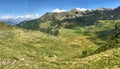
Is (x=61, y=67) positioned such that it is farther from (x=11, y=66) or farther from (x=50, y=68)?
(x=11, y=66)

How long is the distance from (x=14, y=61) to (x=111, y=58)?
15.8m

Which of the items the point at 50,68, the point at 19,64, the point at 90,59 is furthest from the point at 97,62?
the point at 19,64

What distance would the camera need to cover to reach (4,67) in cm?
3747

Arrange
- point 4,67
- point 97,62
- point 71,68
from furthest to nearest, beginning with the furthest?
point 97,62 < point 71,68 < point 4,67

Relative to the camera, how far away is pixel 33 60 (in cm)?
4172

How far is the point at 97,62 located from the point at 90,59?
165 centimetres

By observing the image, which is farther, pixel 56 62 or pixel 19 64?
pixel 56 62

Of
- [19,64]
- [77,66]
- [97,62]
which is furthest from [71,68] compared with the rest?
[19,64]

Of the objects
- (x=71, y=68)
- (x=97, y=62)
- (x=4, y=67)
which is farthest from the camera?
(x=97, y=62)

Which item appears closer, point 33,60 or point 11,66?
point 11,66

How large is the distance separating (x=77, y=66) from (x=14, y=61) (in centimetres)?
945

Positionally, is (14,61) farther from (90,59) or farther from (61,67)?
(90,59)

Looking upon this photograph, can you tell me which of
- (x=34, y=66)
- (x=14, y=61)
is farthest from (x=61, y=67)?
(x=14, y=61)

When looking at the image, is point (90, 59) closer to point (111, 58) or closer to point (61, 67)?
point (111, 58)
